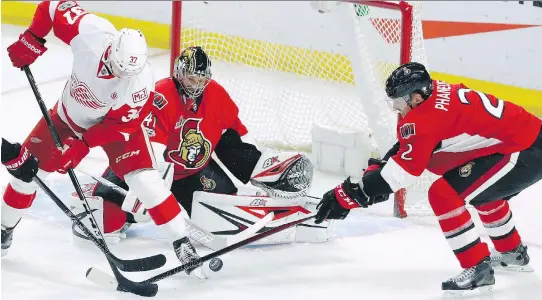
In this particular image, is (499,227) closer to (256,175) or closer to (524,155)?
(524,155)

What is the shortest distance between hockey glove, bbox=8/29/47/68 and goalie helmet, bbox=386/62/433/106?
1.19 m

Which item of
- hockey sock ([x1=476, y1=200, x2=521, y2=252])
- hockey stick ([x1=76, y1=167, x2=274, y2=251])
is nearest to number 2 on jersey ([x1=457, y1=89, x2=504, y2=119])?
hockey sock ([x1=476, y1=200, x2=521, y2=252])

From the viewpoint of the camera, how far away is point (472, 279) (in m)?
3.53

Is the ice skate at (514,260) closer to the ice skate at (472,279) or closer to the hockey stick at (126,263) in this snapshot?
the ice skate at (472,279)

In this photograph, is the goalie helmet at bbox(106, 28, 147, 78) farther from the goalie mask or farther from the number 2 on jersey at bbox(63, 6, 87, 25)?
the goalie mask

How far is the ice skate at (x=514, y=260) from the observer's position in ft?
12.5

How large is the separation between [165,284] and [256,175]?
64cm

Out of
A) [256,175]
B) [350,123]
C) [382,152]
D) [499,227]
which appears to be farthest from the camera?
[350,123]

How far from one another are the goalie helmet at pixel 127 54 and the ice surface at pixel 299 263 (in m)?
0.40

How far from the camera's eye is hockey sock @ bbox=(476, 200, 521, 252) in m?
3.74

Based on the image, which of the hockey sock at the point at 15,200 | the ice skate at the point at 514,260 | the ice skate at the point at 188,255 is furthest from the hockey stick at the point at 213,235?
the ice skate at the point at 514,260

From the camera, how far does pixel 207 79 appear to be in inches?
150

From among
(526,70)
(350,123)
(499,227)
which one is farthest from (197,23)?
(499,227)

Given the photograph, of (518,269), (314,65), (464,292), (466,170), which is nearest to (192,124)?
(466,170)
